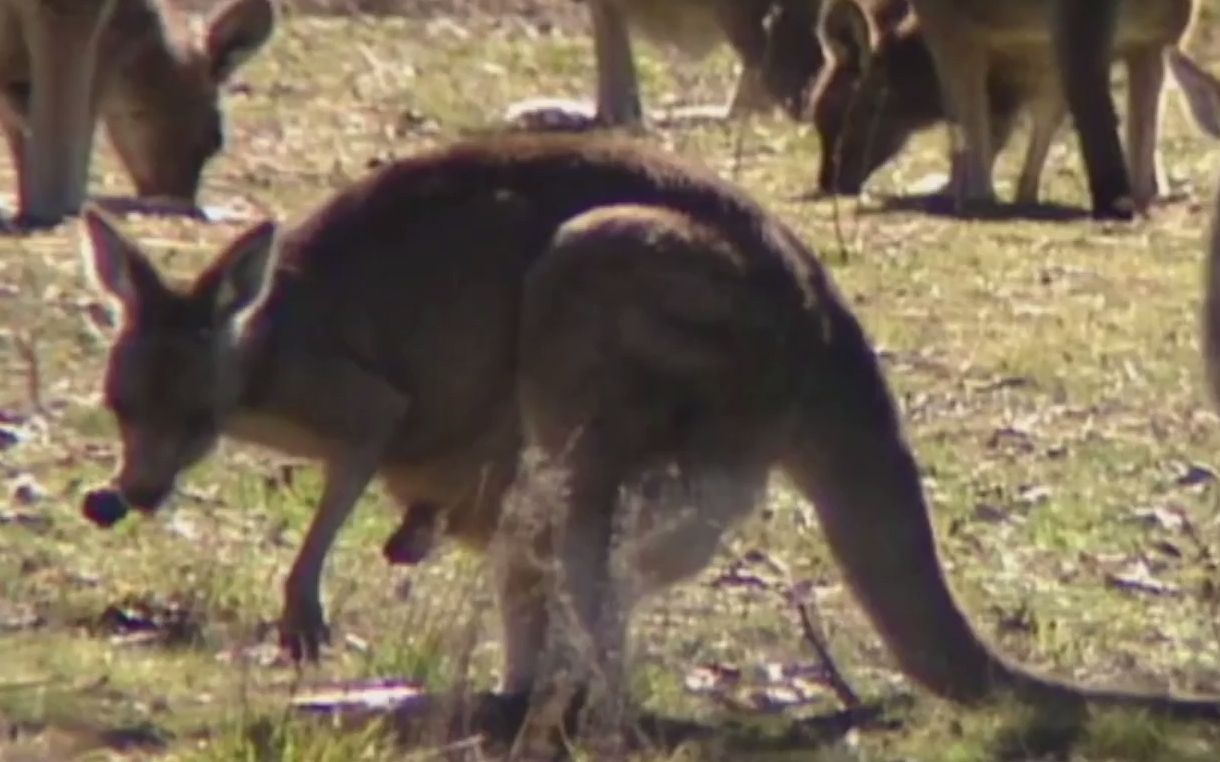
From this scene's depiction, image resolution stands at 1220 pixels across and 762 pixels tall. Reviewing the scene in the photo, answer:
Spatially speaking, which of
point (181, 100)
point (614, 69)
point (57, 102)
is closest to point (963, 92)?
point (614, 69)

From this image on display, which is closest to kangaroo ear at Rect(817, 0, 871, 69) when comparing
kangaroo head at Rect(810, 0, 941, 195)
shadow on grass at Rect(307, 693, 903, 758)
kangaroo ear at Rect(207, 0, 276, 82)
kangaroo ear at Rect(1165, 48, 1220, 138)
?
kangaroo head at Rect(810, 0, 941, 195)

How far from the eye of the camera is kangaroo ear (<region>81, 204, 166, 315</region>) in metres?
6.04

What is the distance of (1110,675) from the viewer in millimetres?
6363

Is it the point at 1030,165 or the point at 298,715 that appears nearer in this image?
the point at 298,715

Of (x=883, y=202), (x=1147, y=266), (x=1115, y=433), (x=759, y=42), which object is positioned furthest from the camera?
(x=759, y=42)

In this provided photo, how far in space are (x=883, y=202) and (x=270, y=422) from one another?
227 inches

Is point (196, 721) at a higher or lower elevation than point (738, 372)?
lower

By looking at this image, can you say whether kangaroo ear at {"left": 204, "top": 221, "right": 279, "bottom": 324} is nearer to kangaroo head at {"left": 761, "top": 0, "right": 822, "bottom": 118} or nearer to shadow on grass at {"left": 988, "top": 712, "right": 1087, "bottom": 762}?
shadow on grass at {"left": 988, "top": 712, "right": 1087, "bottom": 762}

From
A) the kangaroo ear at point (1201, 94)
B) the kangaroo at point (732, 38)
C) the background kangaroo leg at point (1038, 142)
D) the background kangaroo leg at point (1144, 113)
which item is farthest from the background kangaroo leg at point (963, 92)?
the kangaroo ear at point (1201, 94)

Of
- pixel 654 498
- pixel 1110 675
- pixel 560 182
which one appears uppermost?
pixel 560 182

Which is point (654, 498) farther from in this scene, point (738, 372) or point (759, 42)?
point (759, 42)

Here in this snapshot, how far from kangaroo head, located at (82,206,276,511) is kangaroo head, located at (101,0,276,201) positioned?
5.27 meters

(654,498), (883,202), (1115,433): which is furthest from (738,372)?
(883,202)

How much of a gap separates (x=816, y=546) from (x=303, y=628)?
136 cm
